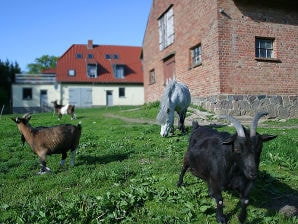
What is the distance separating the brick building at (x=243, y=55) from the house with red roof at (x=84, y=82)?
25247 millimetres

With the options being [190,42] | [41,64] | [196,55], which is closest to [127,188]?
[196,55]

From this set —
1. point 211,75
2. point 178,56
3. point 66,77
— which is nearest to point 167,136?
point 211,75

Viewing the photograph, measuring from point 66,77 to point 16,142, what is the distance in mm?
33490

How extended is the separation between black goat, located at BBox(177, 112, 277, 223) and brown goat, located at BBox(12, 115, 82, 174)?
2886 mm

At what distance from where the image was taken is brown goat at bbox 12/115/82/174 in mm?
6938

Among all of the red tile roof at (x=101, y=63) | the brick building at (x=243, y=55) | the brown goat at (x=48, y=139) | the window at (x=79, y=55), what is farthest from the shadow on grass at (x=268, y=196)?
the window at (x=79, y=55)

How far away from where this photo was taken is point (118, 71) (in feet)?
150

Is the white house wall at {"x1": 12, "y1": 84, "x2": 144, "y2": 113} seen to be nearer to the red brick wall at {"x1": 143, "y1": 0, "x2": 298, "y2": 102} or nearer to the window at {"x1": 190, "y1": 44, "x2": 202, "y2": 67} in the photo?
the window at {"x1": 190, "y1": 44, "x2": 202, "y2": 67}

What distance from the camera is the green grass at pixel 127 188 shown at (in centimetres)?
481

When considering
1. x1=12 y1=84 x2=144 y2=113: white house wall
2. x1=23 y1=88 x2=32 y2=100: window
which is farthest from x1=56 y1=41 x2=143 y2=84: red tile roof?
x1=23 y1=88 x2=32 y2=100: window

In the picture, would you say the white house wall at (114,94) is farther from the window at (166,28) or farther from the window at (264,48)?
the window at (264,48)

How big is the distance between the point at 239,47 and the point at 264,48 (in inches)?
68.3

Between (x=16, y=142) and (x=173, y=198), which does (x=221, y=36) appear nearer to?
(x=16, y=142)

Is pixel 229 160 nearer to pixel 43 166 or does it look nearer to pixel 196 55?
pixel 43 166
